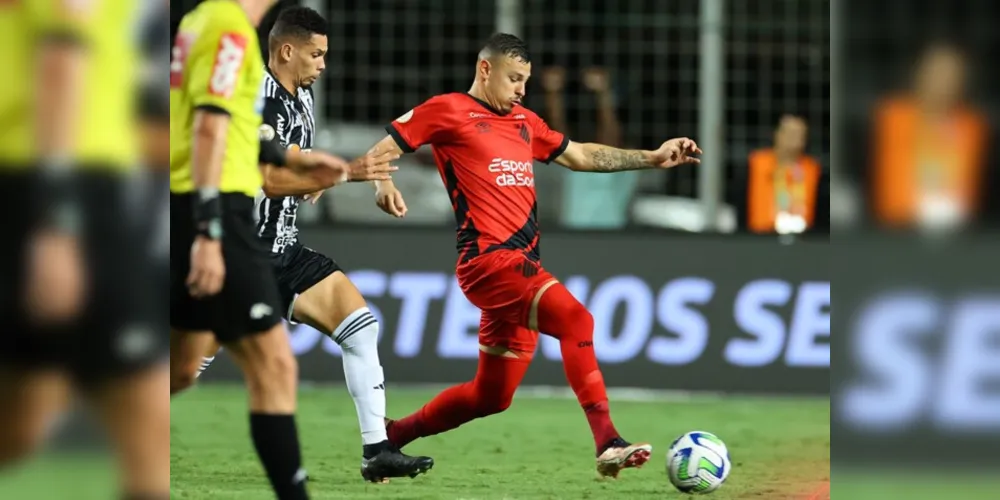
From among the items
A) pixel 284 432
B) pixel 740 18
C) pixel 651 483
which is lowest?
pixel 651 483

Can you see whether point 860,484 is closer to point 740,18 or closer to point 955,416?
point 955,416

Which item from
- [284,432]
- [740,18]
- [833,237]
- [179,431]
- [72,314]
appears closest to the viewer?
[72,314]

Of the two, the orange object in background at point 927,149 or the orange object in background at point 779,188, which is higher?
the orange object in background at point 779,188

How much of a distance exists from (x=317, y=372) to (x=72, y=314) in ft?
29.5

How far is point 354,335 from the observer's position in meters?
7.28

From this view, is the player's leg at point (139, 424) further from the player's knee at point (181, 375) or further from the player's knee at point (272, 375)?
the player's knee at point (181, 375)

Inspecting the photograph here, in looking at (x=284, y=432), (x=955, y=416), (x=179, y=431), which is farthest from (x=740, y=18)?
(x=955, y=416)

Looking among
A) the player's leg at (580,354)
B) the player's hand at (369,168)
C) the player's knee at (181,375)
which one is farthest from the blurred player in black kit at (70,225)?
the player's leg at (580,354)

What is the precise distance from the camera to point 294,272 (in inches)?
287

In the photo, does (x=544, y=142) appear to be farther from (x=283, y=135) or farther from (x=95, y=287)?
(x=95, y=287)

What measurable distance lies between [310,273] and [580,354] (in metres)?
1.36

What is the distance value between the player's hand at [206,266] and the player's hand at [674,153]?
3.06 m

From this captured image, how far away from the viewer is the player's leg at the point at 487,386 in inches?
289

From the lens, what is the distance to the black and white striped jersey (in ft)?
22.7
